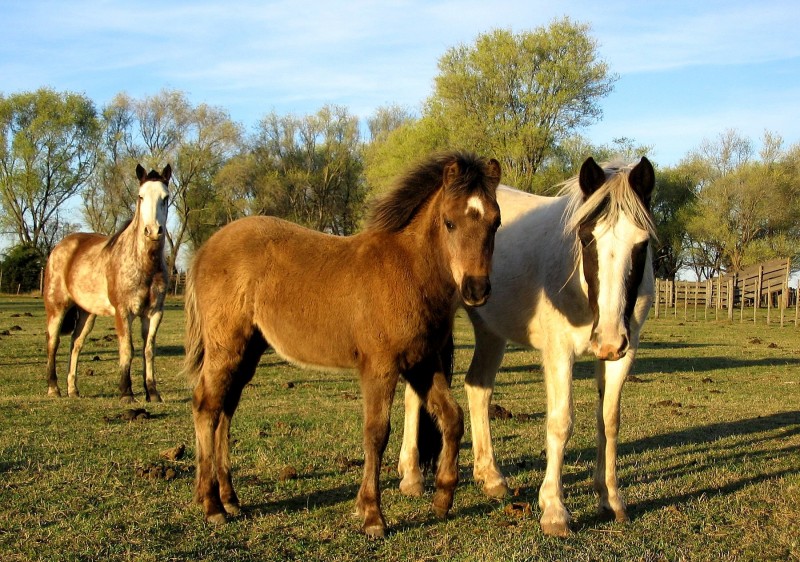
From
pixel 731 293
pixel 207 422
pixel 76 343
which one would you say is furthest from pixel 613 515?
pixel 731 293

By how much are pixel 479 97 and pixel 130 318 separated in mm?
30500

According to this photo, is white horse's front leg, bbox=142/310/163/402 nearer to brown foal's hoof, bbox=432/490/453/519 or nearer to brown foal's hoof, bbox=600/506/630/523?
brown foal's hoof, bbox=432/490/453/519

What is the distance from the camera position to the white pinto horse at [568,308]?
4.55m

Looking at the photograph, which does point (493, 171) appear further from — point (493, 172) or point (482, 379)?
point (482, 379)

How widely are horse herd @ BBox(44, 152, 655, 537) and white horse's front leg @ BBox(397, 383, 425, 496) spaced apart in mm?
13

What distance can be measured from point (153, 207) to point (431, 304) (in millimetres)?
6702

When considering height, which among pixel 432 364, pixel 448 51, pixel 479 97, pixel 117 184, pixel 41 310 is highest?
pixel 448 51

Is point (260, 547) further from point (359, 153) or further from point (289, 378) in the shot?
point (359, 153)

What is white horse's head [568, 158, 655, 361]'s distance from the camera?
444 cm

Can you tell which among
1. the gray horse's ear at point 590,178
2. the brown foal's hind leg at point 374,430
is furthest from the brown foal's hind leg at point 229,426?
the gray horse's ear at point 590,178

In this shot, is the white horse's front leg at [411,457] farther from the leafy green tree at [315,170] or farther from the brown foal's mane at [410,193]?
the leafy green tree at [315,170]

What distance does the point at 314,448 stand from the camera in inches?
278

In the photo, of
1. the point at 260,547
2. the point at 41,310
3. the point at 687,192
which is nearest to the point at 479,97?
the point at 41,310

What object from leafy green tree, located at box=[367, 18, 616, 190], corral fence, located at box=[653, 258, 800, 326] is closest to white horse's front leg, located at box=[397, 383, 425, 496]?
corral fence, located at box=[653, 258, 800, 326]
